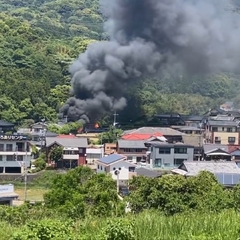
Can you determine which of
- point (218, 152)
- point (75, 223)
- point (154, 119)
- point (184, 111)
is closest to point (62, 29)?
point (184, 111)

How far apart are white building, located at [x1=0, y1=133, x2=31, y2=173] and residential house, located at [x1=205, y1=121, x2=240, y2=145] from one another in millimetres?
8002

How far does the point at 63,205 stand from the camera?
7.61 m

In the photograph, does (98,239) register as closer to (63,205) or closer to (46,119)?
(63,205)

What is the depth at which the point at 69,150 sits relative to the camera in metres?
15.5

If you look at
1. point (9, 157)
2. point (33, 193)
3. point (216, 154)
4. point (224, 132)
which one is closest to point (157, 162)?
point (216, 154)

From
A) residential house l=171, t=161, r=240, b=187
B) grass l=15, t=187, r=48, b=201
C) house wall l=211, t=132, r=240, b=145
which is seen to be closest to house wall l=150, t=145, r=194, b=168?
residential house l=171, t=161, r=240, b=187

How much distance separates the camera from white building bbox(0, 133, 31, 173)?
14227 millimetres

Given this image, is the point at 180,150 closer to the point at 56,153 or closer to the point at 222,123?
the point at 56,153

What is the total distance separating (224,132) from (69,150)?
6970 millimetres

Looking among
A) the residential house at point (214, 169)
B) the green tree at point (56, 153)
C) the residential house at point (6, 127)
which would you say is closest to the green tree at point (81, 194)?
the residential house at point (214, 169)

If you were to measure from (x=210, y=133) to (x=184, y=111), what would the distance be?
7022mm

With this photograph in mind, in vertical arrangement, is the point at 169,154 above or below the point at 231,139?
below

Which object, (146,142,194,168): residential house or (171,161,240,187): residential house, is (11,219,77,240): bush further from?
(146,142,194,168): residential house

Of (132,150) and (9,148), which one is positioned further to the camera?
(132,150)
